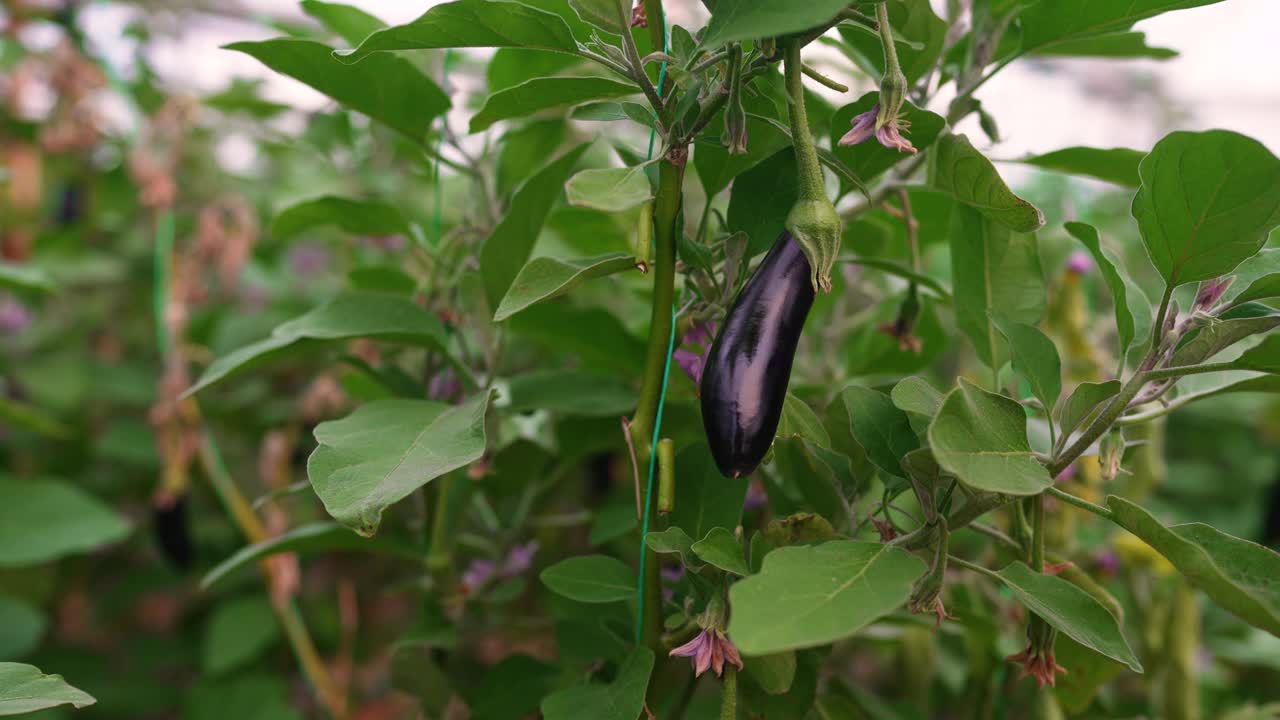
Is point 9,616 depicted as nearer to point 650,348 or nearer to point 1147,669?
point 650,348

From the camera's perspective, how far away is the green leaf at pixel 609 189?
0.38 meters

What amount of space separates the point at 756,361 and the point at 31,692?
1.23 ft

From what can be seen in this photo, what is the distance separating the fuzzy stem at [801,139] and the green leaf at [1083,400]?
0.17m

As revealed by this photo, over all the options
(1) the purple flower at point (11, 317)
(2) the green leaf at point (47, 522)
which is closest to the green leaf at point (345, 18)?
(2) the green leaf at point (47, 522)

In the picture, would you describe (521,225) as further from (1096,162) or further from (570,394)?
(1096,162)

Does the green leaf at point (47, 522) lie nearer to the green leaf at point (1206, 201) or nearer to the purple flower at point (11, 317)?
the purple flower at point (11, 317)

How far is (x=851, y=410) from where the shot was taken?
459mm

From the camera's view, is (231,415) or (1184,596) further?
(231,415)

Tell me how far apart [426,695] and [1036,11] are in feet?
2.05

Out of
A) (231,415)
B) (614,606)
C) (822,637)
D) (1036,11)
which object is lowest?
(231,415)

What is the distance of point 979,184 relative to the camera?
427 mm

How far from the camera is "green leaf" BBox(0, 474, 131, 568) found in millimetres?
968

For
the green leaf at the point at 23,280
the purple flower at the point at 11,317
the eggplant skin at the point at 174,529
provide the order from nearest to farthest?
the green leaf at the point at 23,280 < the eggplant skin at the point at 174,529 < the purple flower at the point at 11,317

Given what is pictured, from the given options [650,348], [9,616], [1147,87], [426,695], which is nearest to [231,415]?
[9,616]
